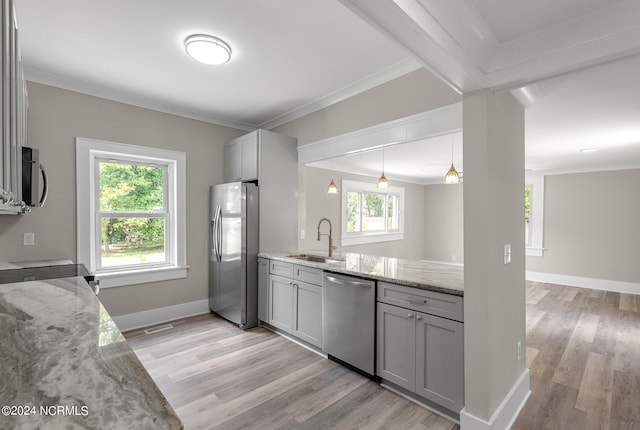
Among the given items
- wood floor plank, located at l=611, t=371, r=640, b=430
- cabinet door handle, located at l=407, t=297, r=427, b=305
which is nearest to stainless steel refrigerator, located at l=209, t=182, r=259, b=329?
cabinet door handle, located at l=407, t=297, r=427, b=305

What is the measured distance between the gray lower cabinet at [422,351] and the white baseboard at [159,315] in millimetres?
2634

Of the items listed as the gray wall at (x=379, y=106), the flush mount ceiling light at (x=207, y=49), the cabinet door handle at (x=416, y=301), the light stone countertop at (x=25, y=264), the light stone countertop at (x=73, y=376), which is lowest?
the cabinet door handle at (x=416, y=301)

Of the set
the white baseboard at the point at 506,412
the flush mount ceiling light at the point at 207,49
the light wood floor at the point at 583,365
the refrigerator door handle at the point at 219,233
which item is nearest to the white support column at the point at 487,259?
the white baseboard at the point at 506,412

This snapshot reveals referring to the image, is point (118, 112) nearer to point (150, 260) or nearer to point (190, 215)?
point (190, 215)

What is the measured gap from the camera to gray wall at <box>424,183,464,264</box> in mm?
7965

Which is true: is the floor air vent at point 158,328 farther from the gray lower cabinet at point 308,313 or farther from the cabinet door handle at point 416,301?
the cabinet door handle at point 416,301

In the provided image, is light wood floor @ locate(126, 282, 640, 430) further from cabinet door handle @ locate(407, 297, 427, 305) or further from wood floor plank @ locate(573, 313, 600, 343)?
cabinet door handle @ locate(407, 297, 427, 305)

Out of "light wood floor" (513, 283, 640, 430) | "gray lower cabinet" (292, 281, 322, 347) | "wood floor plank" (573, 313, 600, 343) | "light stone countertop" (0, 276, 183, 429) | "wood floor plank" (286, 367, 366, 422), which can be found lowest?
"wood floor plank" (573, 313, 600, 343)

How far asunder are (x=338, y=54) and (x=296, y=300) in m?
2.34

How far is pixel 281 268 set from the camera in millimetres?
3430

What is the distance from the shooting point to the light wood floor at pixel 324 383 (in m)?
2.11

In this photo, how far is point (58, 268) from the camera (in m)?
2.56

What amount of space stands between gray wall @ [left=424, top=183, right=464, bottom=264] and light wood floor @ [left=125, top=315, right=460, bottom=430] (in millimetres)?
6122

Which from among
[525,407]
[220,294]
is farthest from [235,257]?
[525,407]
